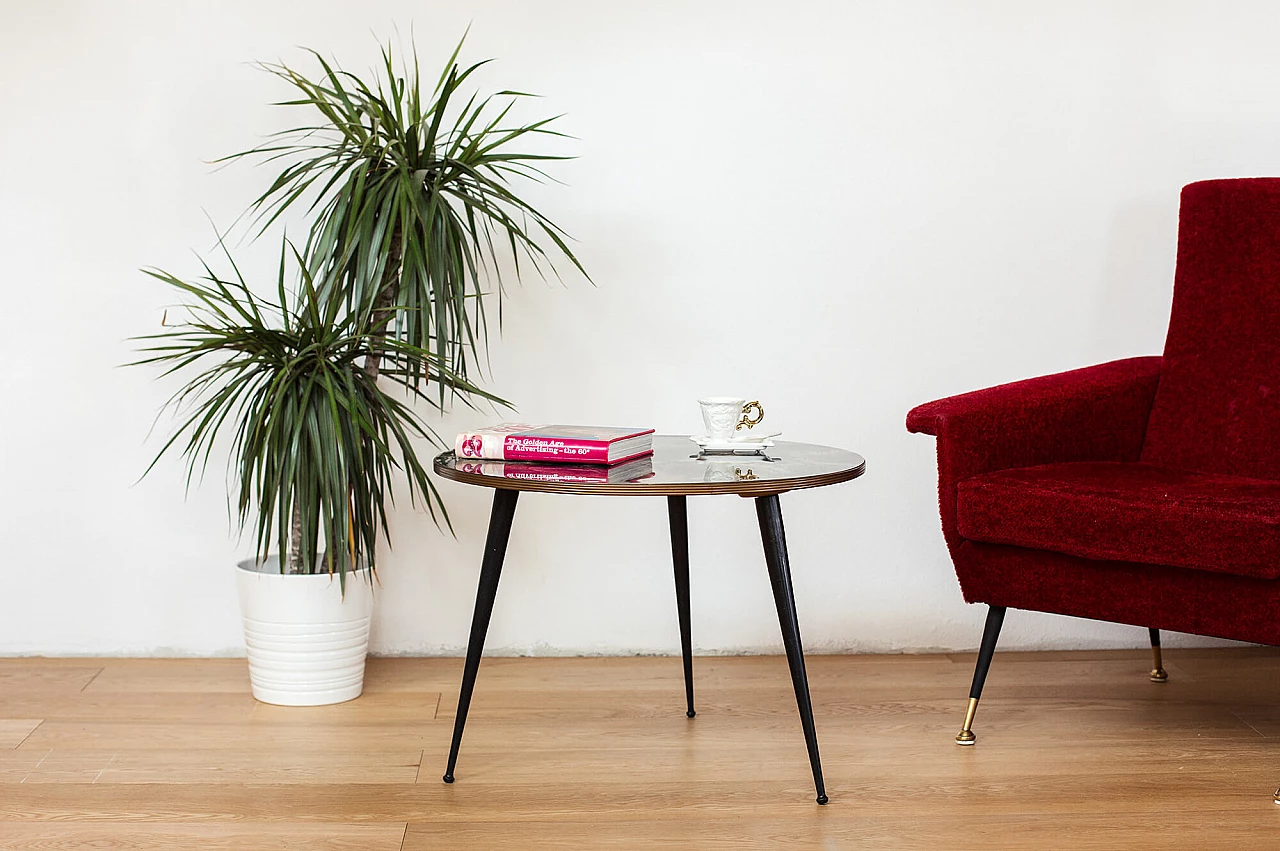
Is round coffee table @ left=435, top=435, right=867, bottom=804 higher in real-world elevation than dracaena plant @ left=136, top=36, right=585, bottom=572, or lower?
lower

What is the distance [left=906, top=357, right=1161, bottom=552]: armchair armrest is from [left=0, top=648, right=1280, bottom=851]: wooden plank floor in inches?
18.1

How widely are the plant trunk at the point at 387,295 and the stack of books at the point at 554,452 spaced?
47cm

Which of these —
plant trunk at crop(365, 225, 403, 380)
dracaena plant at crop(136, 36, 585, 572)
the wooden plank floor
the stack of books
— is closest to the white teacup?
the stack of books

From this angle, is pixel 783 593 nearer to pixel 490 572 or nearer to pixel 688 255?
pixel 490 572

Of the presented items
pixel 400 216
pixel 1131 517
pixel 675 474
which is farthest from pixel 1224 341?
pixel 400 216

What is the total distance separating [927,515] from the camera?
9.20ft

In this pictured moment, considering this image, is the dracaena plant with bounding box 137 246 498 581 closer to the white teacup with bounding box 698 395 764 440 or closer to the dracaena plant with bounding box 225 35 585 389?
the dracaena plant with bounding box 225 35 585 389

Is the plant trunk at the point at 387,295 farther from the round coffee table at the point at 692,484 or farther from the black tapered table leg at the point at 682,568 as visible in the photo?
the black tapered table leg at the point at 682,568

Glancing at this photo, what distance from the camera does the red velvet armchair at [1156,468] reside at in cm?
189

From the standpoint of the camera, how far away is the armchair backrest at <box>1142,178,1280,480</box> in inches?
90.8

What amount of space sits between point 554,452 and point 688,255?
1.03 meters

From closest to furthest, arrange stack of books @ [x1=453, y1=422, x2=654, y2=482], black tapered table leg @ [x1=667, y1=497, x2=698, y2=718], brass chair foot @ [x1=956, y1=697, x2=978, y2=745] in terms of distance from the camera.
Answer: stack of books @ [x1=453, y1=422, x2=654, y2=482] → brass chair foot @ [x1=956, y1=697, x2=978, y2=745] → black tapered table leg @ [x1=667, y1=497, x2=698, y2=718]

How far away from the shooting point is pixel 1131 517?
1916 millimetres

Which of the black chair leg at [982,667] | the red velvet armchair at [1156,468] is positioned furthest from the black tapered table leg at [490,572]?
the black chair leg at [982,667]
